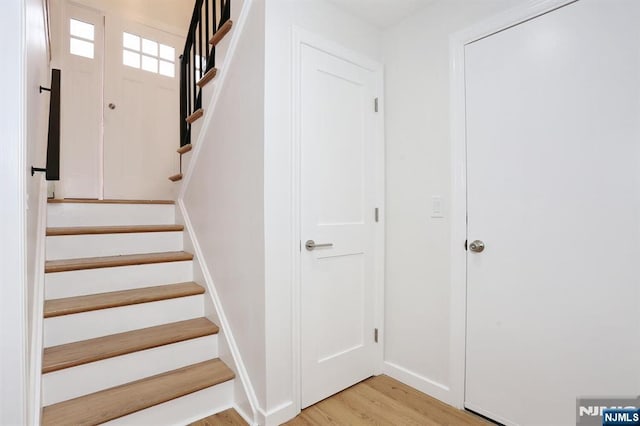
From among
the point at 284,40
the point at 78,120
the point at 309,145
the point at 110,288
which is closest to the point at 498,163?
the point at 309,145

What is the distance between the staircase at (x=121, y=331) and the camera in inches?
60.6

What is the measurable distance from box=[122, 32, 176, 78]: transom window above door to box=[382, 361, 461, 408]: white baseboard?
3.77 m

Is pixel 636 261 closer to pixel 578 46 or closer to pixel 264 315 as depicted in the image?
pixel 578 46

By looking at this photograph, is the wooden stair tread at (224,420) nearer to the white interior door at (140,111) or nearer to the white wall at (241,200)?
the white wall at (241,200)

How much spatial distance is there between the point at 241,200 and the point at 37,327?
1.12 m

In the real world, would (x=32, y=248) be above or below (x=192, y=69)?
below

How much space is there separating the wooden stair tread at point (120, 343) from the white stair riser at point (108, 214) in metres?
0.98

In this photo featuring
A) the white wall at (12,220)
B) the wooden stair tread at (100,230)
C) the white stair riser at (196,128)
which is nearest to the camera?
the white wall at (12,220)

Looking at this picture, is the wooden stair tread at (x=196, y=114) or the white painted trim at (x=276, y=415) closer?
the white painted trim at (x=276, y=415)

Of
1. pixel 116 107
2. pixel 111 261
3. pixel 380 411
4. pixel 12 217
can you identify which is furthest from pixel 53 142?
pixel 380 411

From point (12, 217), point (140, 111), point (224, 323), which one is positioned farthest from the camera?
point (140, 111)

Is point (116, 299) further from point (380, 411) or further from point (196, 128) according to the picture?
point (380, 411)

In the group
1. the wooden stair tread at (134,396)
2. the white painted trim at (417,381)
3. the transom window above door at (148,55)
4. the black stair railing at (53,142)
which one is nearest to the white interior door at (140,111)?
the transom window above door at (148,55)

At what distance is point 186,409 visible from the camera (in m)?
1.68
